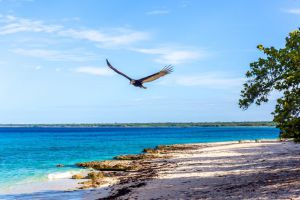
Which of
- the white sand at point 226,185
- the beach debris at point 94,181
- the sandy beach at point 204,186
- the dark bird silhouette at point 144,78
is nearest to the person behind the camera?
the dark bird silhouette at point 144,78

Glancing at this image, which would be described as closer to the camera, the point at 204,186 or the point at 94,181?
the point at 204,186

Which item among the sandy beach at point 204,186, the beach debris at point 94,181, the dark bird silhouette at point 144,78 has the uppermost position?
the dark bird silhouette at point 144,78

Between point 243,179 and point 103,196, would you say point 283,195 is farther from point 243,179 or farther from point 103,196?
point 103,196

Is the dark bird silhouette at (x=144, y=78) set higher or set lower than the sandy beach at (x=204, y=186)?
higher

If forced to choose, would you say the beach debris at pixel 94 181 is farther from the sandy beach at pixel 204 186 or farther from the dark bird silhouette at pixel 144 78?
the dark bird silhouette at pixel 144 78

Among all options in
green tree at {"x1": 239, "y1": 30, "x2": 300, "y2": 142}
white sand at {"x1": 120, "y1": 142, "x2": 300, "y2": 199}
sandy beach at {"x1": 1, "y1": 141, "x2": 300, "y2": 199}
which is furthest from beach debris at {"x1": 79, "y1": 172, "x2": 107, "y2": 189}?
green tree at {"x1": 239, "y1": 30, "x2": 300, "y2": 142}

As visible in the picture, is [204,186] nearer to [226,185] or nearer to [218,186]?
[218,186]

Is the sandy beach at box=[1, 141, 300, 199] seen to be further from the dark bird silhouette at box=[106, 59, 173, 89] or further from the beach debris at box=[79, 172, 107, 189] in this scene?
the dark bird silhouette at box=[106, 59, 173, 89]

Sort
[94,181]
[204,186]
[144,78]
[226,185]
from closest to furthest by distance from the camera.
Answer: [144,78], [226,185], [204,186], [94,181]

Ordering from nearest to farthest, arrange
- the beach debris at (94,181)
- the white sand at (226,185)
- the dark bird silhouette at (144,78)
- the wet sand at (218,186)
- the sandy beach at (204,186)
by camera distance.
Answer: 1. the dark bird silhouette at (144,78)
2. the white sand at (226,185)
3. the wet sand at (218,186)
4. the sandy beach at (204,186)
5. the beach debris at (94,181)

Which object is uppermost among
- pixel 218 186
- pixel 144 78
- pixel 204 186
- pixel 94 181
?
pixel 144 78

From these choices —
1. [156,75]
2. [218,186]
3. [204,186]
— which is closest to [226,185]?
[218,186]

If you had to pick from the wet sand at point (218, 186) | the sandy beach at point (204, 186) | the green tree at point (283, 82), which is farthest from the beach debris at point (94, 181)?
the green tree at point (283, 82)

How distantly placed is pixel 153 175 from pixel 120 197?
922 centimetres
